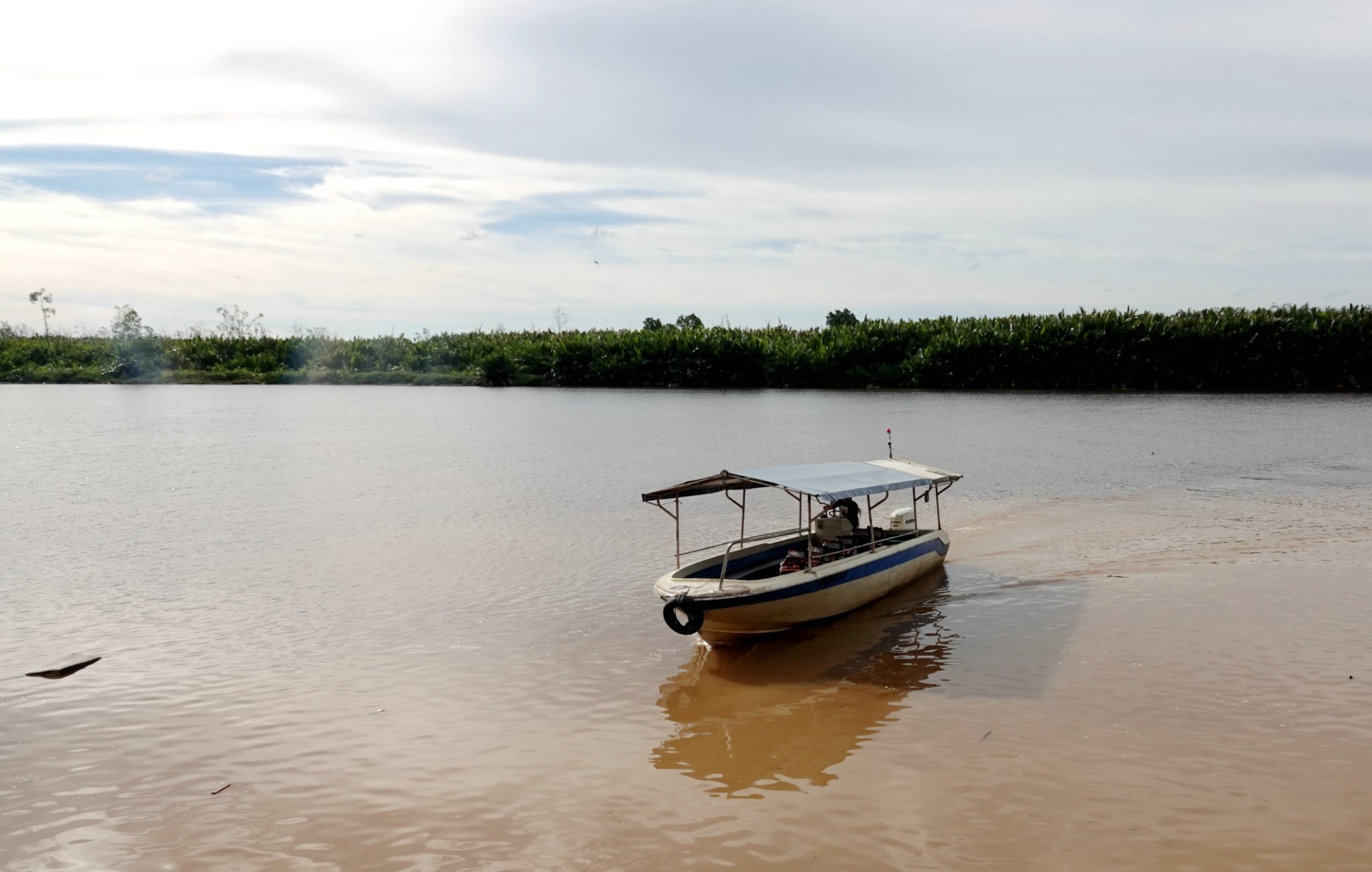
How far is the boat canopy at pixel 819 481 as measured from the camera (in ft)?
35.9

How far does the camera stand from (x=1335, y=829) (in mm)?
6434

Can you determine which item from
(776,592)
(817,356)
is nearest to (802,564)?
(776,592)

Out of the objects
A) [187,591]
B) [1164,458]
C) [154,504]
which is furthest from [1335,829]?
[1164,458]

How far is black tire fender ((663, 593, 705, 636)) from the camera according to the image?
9789mm

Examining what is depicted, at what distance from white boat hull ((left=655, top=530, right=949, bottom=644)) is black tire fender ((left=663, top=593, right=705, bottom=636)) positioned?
0.03 metres

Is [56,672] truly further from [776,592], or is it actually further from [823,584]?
[823,584]

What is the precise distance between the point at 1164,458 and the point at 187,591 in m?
21.7

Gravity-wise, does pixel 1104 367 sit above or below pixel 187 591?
above

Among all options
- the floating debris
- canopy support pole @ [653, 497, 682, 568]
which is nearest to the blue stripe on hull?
canopy support pole @ [653, 497, 682, 568]

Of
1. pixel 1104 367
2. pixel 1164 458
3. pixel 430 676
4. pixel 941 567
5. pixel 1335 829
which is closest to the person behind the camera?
pixel 1335 829

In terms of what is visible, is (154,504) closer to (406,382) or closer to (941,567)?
(941,567)

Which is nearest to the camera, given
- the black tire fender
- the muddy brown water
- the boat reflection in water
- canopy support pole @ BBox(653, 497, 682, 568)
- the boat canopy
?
the muddy brown water

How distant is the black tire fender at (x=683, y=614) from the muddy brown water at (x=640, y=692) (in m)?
0.45

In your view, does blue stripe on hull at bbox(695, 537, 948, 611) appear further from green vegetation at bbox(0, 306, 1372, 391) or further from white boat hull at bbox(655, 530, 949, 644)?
green vegetation at bbox(0, 306, 1372, 391)
